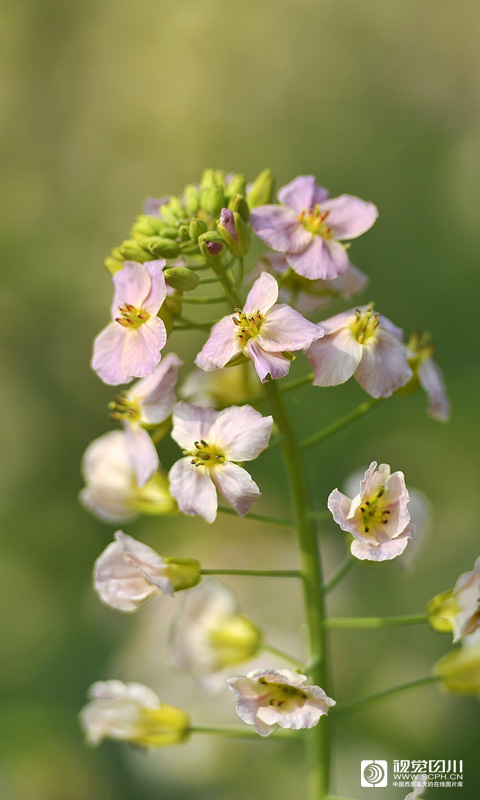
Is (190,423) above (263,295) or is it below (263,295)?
below

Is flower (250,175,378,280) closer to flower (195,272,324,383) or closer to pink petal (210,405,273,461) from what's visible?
flower (195,272,324,383)

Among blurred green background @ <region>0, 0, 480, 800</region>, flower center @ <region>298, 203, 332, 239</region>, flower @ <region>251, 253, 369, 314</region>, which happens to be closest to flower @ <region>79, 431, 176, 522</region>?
flower @ <region>251, 253, 369, 314</region>

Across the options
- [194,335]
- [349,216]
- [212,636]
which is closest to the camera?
[349,216]

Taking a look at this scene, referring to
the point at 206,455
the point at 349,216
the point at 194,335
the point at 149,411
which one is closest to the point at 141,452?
the point at 149,411

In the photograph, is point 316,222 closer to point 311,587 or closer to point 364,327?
point 364,327

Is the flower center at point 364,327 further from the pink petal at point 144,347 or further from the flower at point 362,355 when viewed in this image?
the pink petal at point 144,347
